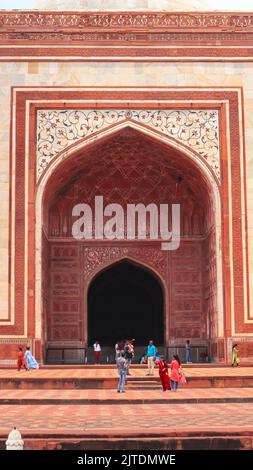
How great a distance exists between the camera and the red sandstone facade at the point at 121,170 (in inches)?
497

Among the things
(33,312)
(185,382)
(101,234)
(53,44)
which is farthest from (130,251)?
(185,382)

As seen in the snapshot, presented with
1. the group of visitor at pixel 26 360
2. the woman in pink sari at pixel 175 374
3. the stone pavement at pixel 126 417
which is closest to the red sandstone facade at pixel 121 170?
the group of visitor at pixel 26 360

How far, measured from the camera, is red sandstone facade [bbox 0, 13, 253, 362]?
12633mm

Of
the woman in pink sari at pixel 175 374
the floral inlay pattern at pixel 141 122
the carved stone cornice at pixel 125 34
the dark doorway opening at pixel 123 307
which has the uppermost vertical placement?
the carved stone cornice at pixel 125 34

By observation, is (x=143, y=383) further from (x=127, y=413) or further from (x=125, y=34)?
(x=125, y=34)

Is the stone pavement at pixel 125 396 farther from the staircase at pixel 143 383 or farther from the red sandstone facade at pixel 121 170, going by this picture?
the red sandstone facade at pixel 121 170

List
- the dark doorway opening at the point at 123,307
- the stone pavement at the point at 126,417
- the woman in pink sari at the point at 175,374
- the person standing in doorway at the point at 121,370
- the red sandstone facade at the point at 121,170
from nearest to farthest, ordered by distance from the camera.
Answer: the stone pavement at the point at 126,417 < the person standing in doorway at the point at 121,370 < the woman in pink sari at the point at 175,374 < the red sandstone facade at the point at 121,170 < the dark doorway opening at the point at 123,307

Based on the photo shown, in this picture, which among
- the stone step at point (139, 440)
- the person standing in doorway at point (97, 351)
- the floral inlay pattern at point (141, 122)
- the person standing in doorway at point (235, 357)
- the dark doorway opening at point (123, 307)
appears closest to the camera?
the stone step at point (139, 440)

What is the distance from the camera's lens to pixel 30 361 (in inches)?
461

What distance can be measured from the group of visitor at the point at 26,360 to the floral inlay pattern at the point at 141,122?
10.8 feet

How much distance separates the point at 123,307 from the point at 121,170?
3.39 metres

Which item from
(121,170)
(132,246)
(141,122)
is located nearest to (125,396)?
(141,122)

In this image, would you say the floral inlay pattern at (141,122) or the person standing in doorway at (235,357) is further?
the floral inlay pattern at (141,122)

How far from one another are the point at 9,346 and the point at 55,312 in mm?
2042
